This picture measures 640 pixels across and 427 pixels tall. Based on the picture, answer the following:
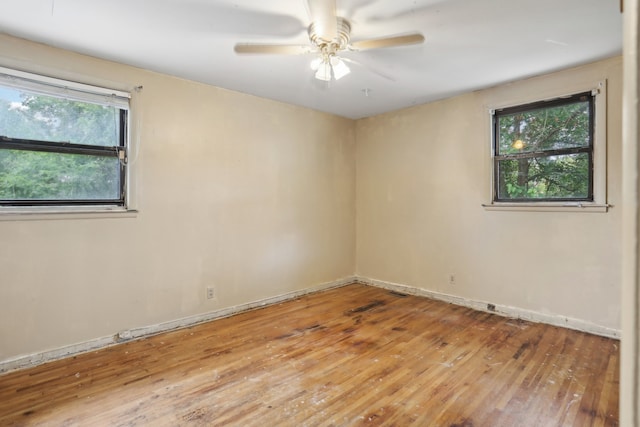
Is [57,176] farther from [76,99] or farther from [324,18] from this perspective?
[324,18]

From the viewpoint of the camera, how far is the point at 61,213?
2666 mm

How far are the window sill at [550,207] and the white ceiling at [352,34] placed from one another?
127 centimetres

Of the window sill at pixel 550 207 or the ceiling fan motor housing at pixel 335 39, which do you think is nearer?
the ceiling fan motor housing at pixel 335 39

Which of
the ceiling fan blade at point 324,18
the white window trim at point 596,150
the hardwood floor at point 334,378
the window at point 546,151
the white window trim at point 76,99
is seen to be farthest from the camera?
the window at point 546,151

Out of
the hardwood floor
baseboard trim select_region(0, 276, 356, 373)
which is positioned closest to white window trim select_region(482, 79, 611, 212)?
the hardwood floor

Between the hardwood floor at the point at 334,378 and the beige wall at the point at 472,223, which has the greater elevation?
the beige wall at the point at 472,223

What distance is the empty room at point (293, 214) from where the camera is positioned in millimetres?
2172

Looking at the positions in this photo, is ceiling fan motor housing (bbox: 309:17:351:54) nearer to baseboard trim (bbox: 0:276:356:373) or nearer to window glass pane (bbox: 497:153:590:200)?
window glass pane (bbox: 497:153:590:200)

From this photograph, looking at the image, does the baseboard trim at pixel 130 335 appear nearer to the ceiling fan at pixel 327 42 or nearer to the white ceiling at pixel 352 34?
the white ceiling at pixel 352 34

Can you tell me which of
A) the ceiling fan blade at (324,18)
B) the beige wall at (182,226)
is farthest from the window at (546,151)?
the ceiling fan blade at (324,18)

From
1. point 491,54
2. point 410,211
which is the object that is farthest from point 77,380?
point 491,54

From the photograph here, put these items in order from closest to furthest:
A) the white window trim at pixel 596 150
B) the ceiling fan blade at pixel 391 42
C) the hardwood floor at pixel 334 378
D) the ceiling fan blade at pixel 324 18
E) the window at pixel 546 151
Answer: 1. the ceiling fan blade at pixel 324 18
2. the hardwood floor at pixel 334 378
3. the ceiling fan blade at pixel 391 42
4. the white window trim at pixel 596 150
5. the window at pixel 546 151

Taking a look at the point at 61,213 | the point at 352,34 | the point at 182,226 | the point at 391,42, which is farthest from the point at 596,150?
the point at 61,213

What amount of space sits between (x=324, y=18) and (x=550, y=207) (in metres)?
2.79
